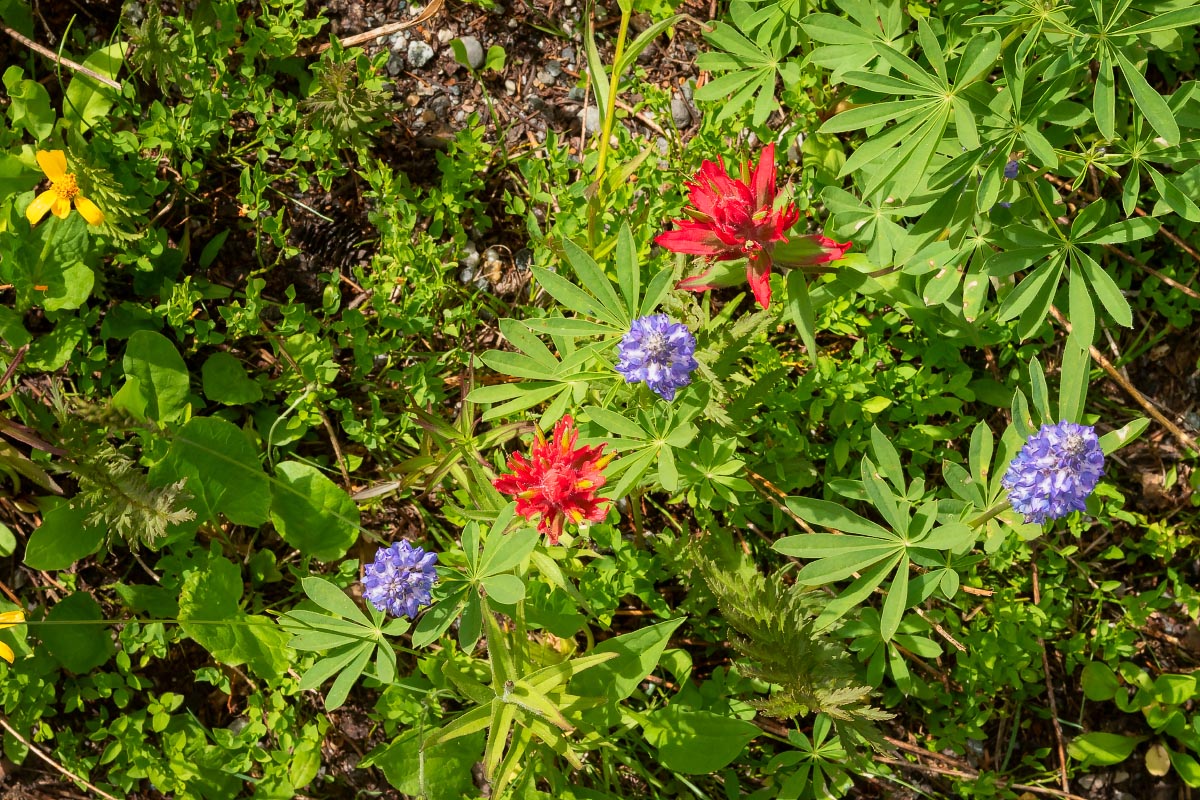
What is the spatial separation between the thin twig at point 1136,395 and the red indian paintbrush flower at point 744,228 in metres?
1.30

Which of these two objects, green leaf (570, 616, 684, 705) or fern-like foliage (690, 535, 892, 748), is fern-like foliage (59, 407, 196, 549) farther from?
fern-like foliage (690, 535, 892, 748)

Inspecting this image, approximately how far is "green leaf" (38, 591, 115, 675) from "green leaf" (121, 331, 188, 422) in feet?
2.00

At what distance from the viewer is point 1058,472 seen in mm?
1753

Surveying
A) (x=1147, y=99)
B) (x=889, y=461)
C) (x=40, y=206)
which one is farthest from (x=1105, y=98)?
(x=40, y=206)

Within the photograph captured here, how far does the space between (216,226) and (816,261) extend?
2.04 m

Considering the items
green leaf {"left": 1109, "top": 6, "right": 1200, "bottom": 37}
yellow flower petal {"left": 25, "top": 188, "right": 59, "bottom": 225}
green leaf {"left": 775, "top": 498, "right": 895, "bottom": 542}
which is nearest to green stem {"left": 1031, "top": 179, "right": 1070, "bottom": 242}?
green leaf {"left": 1109, "top": 6, "right": 1200, "bottom": 37}

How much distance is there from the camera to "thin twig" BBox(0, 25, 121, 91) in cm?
294

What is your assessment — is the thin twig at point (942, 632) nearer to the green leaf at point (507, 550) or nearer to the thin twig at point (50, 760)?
the green leaf at point (507, 550)

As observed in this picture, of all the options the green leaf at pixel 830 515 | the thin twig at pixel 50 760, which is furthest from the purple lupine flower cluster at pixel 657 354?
the thin twig at pixel 50 760

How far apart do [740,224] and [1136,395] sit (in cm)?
176

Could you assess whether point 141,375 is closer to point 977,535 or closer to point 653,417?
point 653,417

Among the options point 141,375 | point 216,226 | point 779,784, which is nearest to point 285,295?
point 216,226

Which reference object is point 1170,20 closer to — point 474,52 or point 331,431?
point 474,52

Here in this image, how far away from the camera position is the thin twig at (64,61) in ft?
9.64
